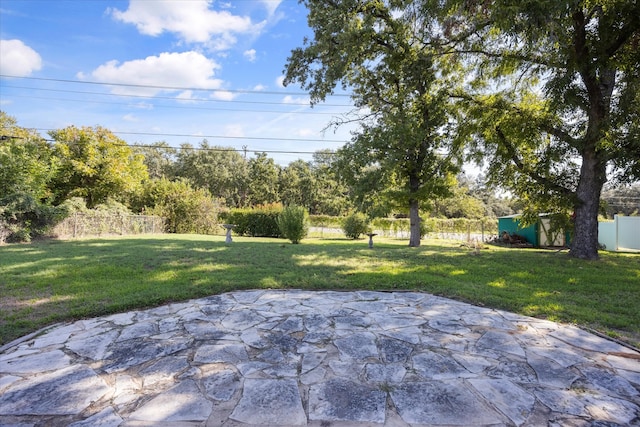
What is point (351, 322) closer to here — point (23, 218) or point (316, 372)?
point (316, 372)

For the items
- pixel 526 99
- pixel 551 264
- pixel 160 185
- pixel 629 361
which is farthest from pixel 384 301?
pixel 160 185

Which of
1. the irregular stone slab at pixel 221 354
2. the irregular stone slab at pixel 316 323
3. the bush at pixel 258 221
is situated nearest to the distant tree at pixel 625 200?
the bush at pixel 258 221

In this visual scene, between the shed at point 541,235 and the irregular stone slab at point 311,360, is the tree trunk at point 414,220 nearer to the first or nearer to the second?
the shed at point 541,235

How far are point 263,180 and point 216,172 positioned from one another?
18.2 feet

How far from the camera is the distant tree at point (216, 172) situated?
117 ft

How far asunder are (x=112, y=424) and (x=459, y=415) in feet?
6.14

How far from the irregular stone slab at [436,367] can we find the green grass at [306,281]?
74.3 inches

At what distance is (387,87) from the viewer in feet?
41.0

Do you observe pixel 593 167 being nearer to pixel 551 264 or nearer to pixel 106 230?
pixel 551 264

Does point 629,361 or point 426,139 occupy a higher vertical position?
point 426,139

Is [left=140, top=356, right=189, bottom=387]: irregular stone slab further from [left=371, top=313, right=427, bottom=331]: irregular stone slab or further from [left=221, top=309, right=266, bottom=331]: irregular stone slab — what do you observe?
[left=371, top=313, right=427, bottom=331]: irregular stone slab

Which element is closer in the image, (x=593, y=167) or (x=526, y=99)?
(x=593, y=167)

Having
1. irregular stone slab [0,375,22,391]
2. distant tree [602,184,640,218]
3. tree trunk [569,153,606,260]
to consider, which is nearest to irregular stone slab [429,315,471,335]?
irregular stone slab [0,375,22,391]

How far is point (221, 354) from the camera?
2635 millimetres
